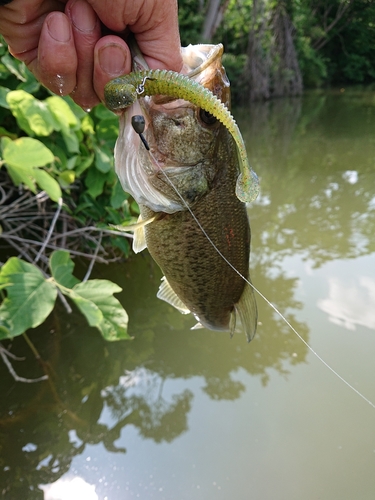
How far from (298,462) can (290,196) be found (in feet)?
13.4

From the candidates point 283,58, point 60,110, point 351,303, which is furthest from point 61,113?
point 283,58

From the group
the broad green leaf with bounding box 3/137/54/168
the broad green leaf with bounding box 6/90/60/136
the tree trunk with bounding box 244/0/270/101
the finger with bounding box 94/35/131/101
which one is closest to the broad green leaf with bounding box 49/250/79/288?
the broad green leaf with bounding box 3/137/54/168

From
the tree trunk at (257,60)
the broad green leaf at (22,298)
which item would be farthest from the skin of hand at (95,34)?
the tree trunk at (257,60)

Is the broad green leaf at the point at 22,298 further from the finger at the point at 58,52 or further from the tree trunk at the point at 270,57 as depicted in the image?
the tree trunk at the point at 270,57

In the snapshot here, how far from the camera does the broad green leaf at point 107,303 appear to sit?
1.94 m

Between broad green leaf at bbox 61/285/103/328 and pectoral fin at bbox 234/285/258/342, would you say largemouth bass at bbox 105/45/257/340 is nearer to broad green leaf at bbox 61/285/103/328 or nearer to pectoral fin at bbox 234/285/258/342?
pectoral fin at bbox 234/285/258/342

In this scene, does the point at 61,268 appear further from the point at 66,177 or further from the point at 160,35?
the point at 160,35

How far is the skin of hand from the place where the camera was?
1062 mm

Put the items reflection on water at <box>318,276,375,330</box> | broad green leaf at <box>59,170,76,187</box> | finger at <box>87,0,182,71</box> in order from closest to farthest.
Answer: finger at <box>87,0,182,71</box> → broad green leaf at <box>59,170,76,187</box> → reflection on water at <box>318,276,375,330</box>

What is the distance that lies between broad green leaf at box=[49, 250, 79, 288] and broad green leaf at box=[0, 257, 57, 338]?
9cm

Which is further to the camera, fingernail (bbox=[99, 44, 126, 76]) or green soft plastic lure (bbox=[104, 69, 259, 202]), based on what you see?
fingernail (bbox=[99, 44, 126, 76])

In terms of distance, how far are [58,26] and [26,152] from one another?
0.84m

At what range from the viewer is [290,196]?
5.66 m

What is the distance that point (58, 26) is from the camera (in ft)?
3.57
